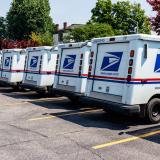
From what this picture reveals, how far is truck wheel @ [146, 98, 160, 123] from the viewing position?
10.4m

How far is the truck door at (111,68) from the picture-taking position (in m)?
10.4

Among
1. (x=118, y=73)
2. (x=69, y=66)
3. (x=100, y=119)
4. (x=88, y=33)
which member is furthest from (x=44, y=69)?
(x=88, y=33)

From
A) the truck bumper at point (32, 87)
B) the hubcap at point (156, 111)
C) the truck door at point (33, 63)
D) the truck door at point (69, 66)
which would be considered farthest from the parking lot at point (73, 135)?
the truck door at point (33, 63)

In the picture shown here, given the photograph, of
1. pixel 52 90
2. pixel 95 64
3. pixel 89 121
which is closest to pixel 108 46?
pixel 95 64

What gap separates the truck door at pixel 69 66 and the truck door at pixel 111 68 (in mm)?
2374

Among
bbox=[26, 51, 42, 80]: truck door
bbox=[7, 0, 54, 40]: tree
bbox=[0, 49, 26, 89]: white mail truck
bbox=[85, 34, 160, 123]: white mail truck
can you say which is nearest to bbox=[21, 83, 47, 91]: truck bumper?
bbox=[26, 51, 42, 80]: truck door

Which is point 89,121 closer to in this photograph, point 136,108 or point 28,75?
point 136,108

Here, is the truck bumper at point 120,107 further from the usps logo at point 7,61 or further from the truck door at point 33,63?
the usps logo at point 7,61

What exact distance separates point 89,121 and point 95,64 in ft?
6.22

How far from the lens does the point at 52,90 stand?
14664 millimetres

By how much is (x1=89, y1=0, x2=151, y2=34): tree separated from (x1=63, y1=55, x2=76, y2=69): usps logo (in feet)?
140

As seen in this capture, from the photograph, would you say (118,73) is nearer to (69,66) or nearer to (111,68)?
(111,68)

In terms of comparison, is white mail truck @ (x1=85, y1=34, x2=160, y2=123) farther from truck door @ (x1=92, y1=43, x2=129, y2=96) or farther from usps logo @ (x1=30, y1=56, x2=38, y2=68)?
usps logo @ (x1=30, y1=56, x2=38, y2=68)

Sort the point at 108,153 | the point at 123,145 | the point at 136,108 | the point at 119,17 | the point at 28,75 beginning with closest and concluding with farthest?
the point at 108,153, the point at 123,145, the point at 136,108, the point at 28,75, the point at 119,17
